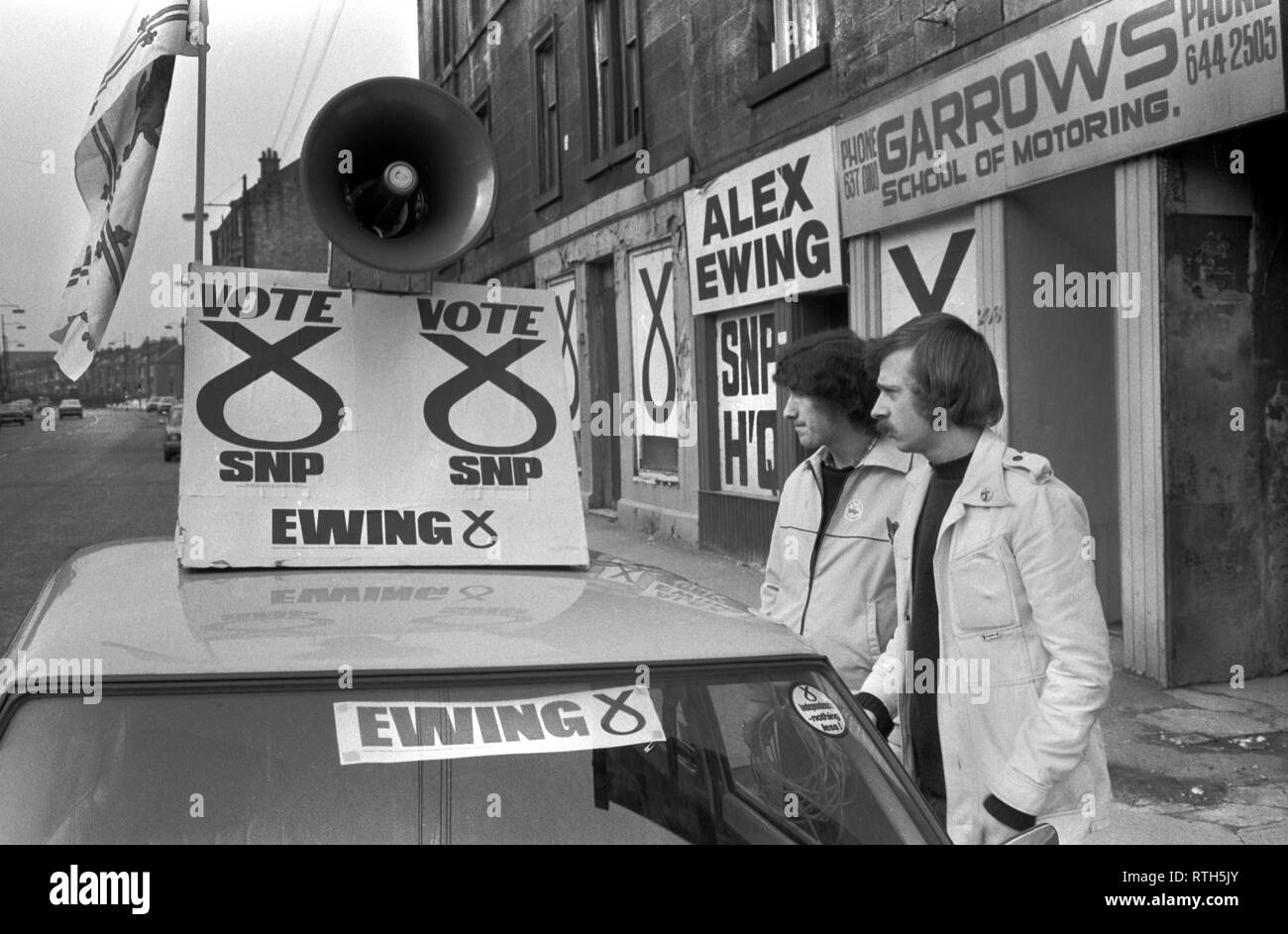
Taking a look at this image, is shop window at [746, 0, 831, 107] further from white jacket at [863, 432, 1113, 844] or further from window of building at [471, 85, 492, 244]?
window of building at [471, 85, 492, 244]

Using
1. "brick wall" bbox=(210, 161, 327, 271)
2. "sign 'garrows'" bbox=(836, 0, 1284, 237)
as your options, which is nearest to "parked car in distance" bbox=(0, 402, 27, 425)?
"brick wall" bbox=(210, 161, 327, 271)

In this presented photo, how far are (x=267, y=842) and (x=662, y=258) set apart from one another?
12.9 meters

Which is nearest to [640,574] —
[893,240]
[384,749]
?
[384,749]

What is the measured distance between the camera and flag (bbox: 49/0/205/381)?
3291mm

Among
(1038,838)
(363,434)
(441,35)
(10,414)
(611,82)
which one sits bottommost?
(1038,838)

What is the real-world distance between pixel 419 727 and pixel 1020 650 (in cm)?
129

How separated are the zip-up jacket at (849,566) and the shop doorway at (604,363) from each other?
12.9 meters

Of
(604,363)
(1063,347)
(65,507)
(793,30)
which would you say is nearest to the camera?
(1063,347)

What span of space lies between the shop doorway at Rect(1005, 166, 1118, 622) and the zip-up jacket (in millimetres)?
5266

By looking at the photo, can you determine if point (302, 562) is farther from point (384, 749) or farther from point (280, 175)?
point (280, 175)

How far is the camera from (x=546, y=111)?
18.5 m

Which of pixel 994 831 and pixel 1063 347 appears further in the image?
pixel 1063 347

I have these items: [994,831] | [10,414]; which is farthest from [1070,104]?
[10,414]

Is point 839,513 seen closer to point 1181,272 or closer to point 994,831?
point 994,831
